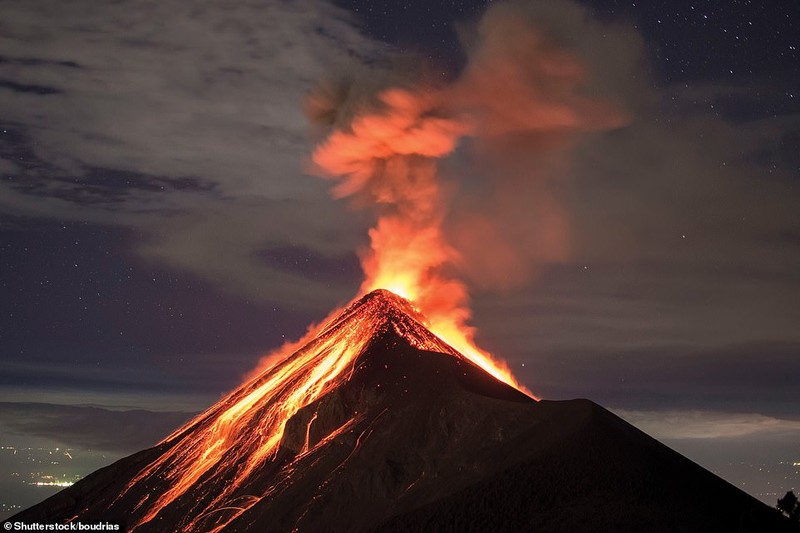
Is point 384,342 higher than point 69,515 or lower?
higher

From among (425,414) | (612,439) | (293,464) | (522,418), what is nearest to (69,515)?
(293,464)

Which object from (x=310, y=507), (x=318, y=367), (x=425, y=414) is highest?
(x=318, y=367)

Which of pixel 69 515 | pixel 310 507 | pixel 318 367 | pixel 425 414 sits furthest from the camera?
pixel 318 367

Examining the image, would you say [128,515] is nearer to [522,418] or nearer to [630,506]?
[522,418]

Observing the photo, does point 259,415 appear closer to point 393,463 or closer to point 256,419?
point 256,419

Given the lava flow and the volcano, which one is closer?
the volcano

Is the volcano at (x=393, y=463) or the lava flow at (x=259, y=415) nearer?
the volcano at (x=393, y=463)

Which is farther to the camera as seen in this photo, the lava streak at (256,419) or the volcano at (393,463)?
the lava streak at (256,419)

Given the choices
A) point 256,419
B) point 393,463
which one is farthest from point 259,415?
point 393,463
